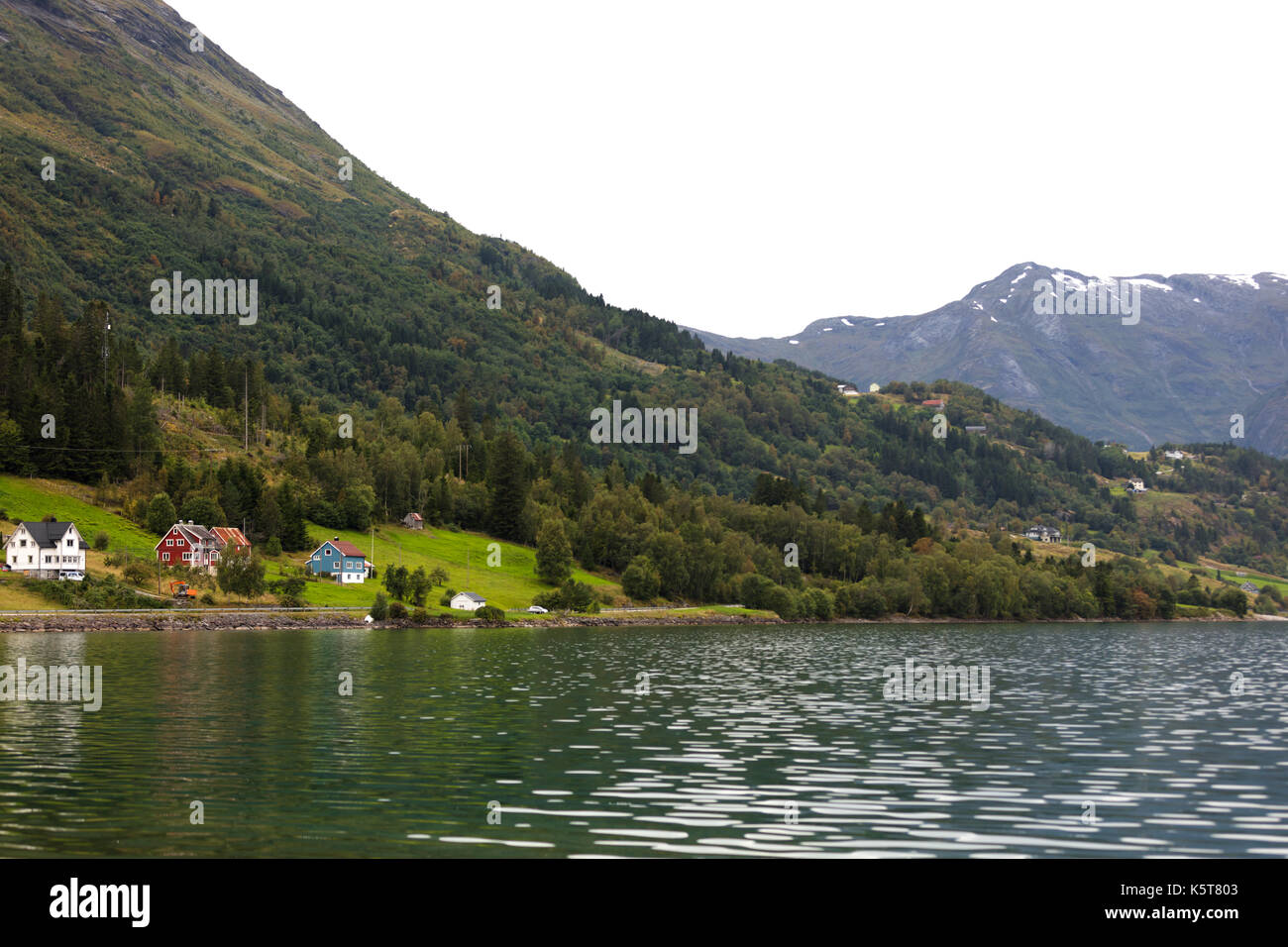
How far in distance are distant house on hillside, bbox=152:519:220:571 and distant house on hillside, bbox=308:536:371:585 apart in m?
17.7

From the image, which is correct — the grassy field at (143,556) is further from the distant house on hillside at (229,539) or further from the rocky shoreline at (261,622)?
the rocky shoreline at (261,622)

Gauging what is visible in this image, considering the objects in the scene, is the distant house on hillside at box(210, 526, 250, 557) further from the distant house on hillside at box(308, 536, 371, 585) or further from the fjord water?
the fjord water

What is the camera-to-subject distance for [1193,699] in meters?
69.9

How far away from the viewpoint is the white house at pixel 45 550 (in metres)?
148

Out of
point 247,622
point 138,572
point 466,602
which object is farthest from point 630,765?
point 138,572

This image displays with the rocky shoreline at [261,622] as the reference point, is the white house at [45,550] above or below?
above

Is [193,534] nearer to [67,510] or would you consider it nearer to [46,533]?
[67,510]

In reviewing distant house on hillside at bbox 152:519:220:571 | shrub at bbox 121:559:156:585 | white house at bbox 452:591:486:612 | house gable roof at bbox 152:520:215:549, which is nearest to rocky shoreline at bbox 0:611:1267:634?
white house at bbox 452:591:486:612

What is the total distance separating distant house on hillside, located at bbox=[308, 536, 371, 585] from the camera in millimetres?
182875

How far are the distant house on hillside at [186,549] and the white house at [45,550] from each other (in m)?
12.6

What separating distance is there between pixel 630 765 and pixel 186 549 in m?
141

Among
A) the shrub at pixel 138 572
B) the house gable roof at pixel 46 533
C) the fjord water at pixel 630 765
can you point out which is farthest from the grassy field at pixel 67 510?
the fjord water at pixel 630 765

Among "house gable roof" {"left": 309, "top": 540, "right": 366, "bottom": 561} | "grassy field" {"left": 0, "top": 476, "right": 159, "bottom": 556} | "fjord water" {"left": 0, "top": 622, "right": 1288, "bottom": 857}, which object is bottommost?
"fjord water" {"left": 0, "top": 622, "right": 1288, "bottom": 857}
